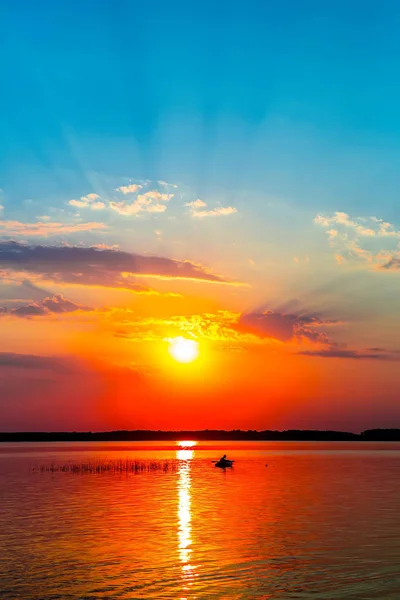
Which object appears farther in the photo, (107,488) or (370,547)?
(107,488)

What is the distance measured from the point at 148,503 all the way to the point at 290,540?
819 inches

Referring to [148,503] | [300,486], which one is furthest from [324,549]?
[300,486]

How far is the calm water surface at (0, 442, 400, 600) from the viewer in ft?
88.7

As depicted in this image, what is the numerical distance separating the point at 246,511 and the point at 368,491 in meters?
19.7

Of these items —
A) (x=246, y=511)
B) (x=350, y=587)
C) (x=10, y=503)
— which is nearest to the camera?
(x=350, y=587)

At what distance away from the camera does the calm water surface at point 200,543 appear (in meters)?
27.0

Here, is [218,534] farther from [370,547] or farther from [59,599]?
[59,599]

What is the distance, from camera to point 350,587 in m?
27.0

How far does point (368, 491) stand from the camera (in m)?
66.1

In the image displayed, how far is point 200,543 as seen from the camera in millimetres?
36781

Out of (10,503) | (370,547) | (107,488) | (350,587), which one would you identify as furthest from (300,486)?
(350,587)

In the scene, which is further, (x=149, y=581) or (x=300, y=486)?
(x=300, y=486)

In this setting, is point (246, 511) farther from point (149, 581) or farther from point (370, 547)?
point (149, 581)

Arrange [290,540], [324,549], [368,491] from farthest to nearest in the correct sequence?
[368,491] → [290,540] → [324,549]
